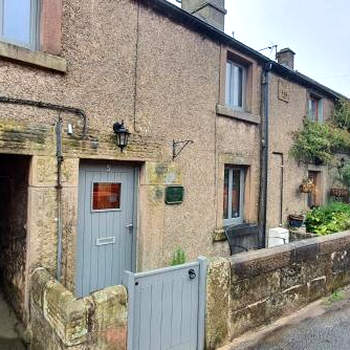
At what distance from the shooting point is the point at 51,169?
14.3 feet

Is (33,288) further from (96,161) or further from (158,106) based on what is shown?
(158,106)

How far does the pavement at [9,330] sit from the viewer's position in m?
4.04

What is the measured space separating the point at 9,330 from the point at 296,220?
23.9ft

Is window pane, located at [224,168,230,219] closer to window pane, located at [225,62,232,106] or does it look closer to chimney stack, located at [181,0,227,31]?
window pane, located at [225,62,232,106]

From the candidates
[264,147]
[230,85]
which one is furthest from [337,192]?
[230,85]

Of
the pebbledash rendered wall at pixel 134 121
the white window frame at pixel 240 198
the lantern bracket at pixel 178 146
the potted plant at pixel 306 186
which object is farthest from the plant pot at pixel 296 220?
the lantern bracket at pixel 178 146

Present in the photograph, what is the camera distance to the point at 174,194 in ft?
19.5

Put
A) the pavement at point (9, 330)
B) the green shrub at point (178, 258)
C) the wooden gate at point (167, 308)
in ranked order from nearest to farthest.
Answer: the wooden gate at point (167, 308)
the pavement at point (9, 330)
the green shrub at point (178, 258)

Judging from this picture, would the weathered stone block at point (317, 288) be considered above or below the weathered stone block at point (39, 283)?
below

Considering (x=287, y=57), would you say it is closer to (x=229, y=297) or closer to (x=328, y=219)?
(x=328, y=219)

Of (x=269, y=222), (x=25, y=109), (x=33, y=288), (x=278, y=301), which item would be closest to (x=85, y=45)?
(x=25, y=109)

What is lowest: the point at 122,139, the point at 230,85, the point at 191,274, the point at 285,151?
the point at 191,274

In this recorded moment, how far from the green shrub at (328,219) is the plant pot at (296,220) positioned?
13.5 inches

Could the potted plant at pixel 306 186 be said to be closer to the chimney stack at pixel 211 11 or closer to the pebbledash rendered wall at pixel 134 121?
the pebbledash rendered wall at pixel 134 121
